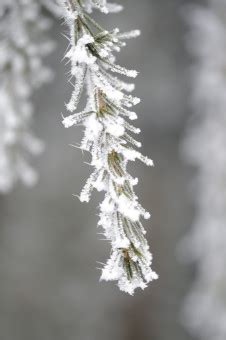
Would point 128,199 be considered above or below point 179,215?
below

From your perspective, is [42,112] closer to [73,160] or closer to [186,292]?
[73,160]

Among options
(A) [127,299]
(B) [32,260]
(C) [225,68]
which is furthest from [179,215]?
(C) [225,68]

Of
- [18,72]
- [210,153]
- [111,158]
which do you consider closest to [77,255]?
[210,153]

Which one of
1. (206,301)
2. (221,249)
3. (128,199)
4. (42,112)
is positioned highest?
(42,112)

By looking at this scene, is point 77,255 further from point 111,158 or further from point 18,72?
point 111,158

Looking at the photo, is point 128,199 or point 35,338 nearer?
point 128,199

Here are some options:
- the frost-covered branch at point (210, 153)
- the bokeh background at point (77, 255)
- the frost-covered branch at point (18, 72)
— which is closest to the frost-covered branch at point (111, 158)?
the frost-covered branch at point (18, 72)

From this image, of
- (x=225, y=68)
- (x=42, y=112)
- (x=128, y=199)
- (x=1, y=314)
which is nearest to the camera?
(x=128, y=199)

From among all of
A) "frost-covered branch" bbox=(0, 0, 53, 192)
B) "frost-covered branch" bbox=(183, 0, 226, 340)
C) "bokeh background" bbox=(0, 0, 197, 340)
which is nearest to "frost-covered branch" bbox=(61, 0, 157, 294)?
"frost-covered branch" bbox=(0, 0, 53, 192)
